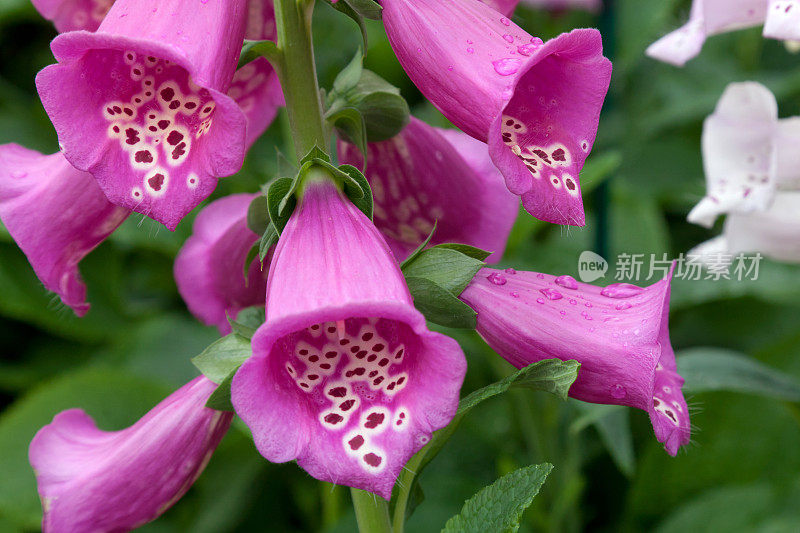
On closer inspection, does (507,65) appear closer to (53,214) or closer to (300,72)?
(300,72)

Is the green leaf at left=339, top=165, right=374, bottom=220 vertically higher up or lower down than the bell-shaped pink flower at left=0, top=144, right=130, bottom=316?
higher up

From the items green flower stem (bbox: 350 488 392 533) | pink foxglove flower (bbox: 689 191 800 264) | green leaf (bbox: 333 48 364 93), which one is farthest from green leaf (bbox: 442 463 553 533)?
pink foxglove flower (bbox: 689 191 800 264)

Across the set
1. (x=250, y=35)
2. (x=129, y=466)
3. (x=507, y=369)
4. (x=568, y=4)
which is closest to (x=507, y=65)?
(x=250, y=35)

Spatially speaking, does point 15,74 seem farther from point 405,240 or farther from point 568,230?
point 568,230

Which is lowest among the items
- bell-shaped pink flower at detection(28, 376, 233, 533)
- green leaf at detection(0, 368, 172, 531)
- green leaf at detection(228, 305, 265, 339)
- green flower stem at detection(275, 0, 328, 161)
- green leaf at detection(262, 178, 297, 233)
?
green leaf at detection(0, 368, 172, 531)

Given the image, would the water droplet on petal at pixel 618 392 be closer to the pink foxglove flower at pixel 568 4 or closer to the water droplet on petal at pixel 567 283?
the water droplet on petal at pixel 567 283

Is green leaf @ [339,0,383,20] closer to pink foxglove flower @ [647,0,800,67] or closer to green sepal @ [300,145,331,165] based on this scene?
green sepal @ [300,145,331,165]

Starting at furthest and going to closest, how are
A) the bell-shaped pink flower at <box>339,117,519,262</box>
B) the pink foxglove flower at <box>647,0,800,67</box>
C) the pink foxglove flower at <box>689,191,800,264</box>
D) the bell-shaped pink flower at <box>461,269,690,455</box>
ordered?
the pink foxglove flower at <box>689,191,800,264</box>
the pink foxglove flower at <box>647,0,800,67</box>
the bell-shaped pink flower at <box>339,117,519,262</box>
the bell-shaped pink flower at <box>461,269,690,455</box>
